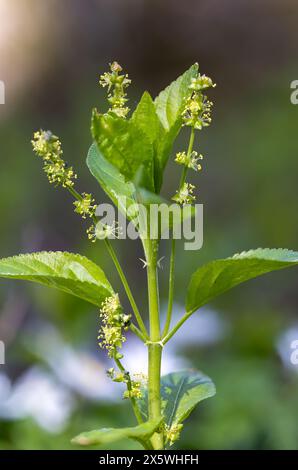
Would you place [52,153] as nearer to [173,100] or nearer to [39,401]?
[173,100]

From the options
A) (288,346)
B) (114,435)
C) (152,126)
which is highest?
(288,346)

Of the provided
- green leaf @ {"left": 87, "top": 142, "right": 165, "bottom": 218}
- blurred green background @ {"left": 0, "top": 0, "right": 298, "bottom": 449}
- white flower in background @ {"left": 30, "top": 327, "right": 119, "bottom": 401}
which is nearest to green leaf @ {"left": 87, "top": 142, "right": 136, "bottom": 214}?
green leaf @ {"left": 87, "top": 142, "right": 165, "bottom": 218}

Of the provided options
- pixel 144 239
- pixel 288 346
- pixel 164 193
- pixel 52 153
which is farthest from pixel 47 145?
pixel 164 193

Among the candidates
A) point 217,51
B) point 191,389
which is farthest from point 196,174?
point 191,389

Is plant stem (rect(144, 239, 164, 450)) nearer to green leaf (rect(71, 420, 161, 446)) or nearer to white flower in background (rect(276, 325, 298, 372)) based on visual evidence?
green leaf (rect(71, 420, 161, 446))

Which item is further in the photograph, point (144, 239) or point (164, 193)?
point (164, 193)

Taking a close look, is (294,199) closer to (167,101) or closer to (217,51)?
(217,51)
